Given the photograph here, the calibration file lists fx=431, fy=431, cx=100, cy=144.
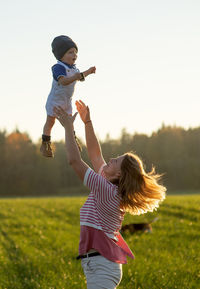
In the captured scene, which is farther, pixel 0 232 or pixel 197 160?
pixel 197 160

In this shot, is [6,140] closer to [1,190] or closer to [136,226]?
[1,190]

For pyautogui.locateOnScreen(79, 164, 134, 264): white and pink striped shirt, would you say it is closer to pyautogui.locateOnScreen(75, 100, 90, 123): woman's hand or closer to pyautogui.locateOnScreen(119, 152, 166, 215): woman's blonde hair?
pyautogui.locateOnScreen(119, 152, 166, 215): woman's blonde hair

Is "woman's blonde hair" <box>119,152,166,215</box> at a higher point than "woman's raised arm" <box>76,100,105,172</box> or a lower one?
lower

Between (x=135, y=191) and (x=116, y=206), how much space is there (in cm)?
26

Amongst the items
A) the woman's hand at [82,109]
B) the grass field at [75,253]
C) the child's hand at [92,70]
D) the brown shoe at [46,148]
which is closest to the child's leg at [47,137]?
the brown shoe at [46,148]

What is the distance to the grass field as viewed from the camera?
8367 millimetres

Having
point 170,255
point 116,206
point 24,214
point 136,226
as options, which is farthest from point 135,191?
point 24,214

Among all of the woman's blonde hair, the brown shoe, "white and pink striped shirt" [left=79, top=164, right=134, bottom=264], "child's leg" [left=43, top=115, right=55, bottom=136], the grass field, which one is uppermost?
"child's leg" [left=43, top=115, right=55, bottom=136]

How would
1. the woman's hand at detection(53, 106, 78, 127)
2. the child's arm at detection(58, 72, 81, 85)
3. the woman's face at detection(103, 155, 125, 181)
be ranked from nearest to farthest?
the child's arm at detection(58, 72, 81, 85), the woman's hand at detection(53, 106, 78, 127), the woman's face at detection(103, 155, 125, 181)

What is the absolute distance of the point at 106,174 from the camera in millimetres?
4523

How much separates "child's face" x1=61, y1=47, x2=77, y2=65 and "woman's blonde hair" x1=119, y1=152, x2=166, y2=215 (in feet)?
3.85

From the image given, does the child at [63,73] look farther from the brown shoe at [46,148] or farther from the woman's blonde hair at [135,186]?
the woman's blonde hair at [135,186]

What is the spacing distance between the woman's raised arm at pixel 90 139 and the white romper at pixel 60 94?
1001 millimetres

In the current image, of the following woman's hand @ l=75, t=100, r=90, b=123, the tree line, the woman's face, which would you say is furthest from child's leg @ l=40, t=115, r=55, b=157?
the tree line
